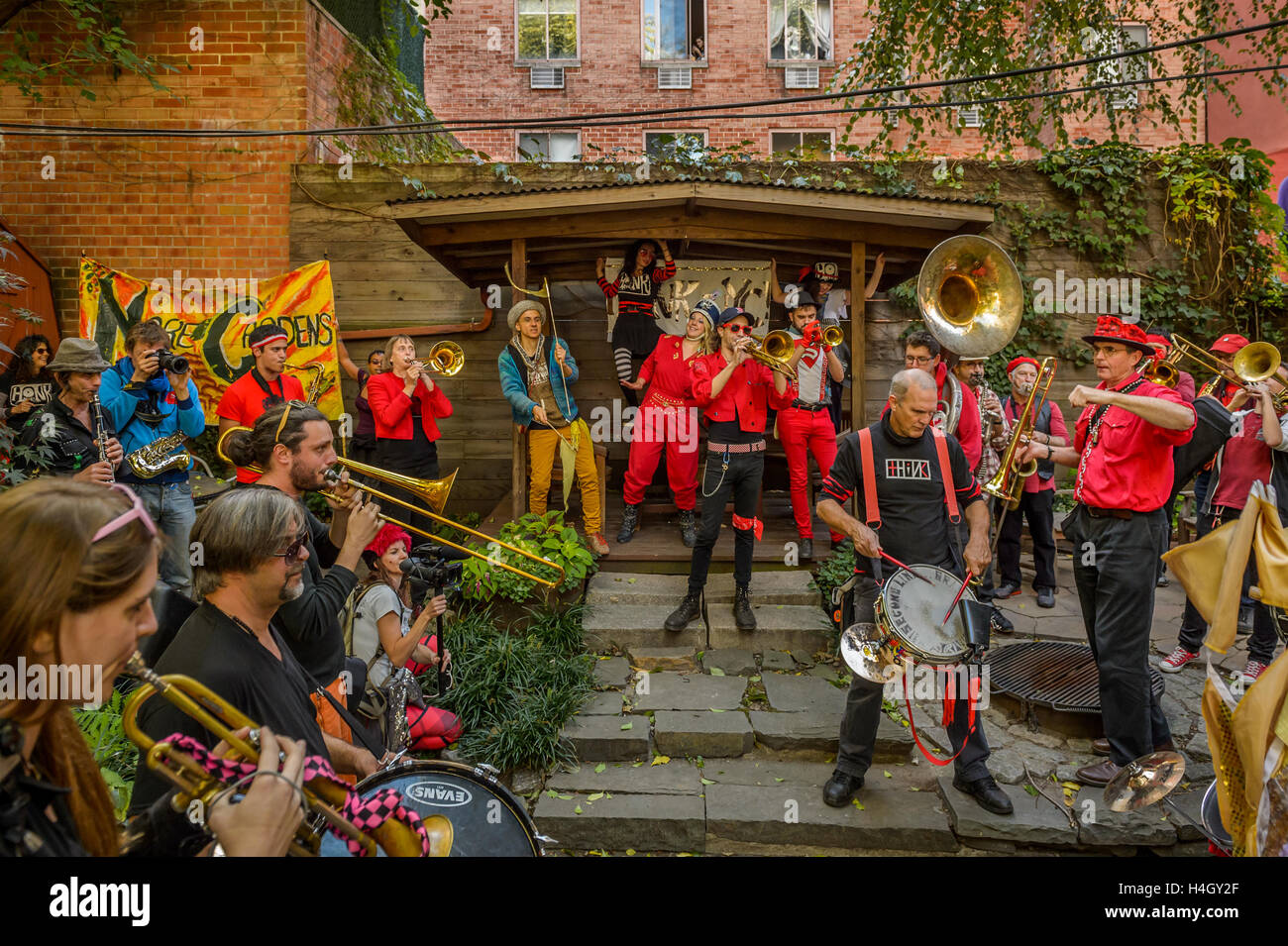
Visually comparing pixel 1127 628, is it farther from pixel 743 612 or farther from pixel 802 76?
pixel 802 76

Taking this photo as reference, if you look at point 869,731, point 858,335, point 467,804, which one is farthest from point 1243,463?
point 467,804

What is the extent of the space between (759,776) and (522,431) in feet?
13.1

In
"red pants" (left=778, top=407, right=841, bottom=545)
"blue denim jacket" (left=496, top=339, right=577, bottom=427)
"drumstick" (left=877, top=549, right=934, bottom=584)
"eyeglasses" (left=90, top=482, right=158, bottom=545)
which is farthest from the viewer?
"red pants" (left=778, top=407, right=841, bottom=545)

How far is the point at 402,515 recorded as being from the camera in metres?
6.15

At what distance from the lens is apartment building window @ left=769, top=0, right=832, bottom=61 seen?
1727cm

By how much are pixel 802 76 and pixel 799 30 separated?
1001mm

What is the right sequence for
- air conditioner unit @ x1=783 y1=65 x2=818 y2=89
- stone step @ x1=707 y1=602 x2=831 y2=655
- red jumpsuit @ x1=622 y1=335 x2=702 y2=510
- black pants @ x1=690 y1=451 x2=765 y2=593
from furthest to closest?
air conditioner unit @ x1=783 y1=65 x2=818 y2=89 < red jumpsuit @ x1=622 y1=335 x2=702 y2=510 < stone step @ x1=707 y1=602 x2=831 y2=655 < black pants @ x1=690 y1=451 x2=765 y2=593

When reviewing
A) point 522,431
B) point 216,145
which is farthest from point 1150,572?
point 216,145

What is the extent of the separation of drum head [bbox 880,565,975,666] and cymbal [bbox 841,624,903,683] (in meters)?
0.14

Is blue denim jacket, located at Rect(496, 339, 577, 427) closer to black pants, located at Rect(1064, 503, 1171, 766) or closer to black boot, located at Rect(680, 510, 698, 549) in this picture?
black boot, located at Rect(680, 510, 698, 549)

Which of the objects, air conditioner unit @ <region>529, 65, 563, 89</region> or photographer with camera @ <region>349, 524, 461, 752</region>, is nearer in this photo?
photographer with camera @ <region>349, 524, 461, 752</region>

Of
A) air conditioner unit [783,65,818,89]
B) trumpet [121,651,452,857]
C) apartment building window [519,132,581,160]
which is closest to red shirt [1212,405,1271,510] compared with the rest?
trumpet [121,651,452,857]

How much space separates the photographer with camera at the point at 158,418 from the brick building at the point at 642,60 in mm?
13178

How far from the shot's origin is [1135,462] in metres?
4.33
